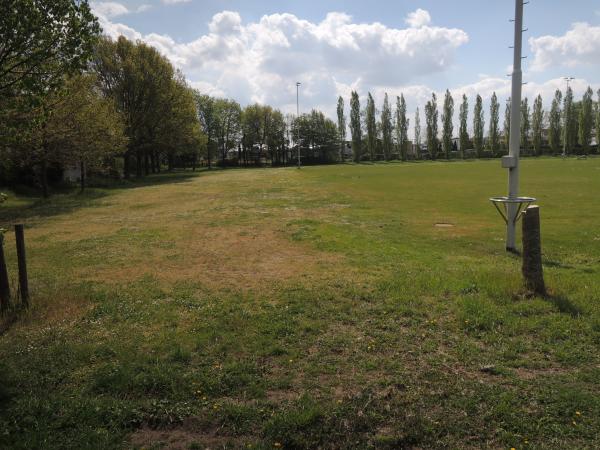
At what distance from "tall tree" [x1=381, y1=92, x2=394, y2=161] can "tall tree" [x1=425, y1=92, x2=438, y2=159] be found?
9387 millimetres

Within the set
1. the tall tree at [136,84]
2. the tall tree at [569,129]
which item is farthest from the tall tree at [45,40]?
the tall tree at [569,129]

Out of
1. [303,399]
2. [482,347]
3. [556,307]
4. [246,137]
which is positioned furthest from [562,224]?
[246,137]

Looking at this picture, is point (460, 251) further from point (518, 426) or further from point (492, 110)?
point (492, 110)

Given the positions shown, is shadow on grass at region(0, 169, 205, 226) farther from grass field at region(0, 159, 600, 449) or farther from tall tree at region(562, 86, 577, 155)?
tall tree at region(562, 86, 577, 155)

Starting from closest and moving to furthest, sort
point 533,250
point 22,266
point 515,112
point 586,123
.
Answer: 1. point 533,250
2. point 22,266
3. point 515,112
4. point 586,123

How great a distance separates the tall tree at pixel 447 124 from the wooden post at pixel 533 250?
4259 inches

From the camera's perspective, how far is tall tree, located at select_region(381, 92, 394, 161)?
11212 cm

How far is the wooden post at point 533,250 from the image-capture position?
22.5ft

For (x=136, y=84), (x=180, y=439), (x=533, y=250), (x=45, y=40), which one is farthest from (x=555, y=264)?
(x=136, y=84)

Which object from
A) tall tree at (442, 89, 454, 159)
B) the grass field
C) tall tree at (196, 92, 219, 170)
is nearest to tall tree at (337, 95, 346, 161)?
tall tree at (442, 89, 454, 159)

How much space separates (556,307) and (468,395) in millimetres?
2958

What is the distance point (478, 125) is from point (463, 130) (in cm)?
397

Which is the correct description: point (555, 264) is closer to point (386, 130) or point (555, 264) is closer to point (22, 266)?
point (22, 266)

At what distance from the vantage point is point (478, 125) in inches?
4299
